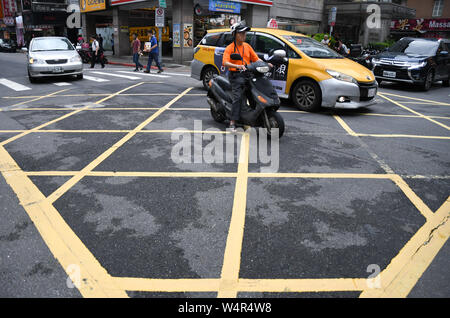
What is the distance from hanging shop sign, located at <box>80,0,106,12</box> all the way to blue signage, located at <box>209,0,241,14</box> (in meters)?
10.3

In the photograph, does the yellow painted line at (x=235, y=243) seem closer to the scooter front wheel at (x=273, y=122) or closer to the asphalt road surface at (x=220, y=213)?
the asphalt road surface at (x=220, y=213)

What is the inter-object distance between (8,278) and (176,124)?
480cm

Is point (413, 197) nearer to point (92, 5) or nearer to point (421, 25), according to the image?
point (92, 5)

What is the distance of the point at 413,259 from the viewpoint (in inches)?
→ 115

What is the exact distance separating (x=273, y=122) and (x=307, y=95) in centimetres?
264

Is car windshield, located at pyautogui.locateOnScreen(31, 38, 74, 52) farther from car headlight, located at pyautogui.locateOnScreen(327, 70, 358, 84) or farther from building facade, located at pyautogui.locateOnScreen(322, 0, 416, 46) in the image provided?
building facade, located at pyautogui.locateOnScreen(322, 0, 416, 46)

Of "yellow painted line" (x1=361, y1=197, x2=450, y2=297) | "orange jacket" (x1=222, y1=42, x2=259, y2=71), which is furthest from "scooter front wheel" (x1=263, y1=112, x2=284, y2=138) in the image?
"yellow painted line" (x1=361, y1=197, x2=450, y2=297)

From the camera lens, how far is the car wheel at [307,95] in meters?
8.02

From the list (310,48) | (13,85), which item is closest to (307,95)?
(310,48)

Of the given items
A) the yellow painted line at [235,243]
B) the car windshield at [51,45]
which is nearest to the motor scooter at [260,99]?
A: the yellow painted line at [235,243]

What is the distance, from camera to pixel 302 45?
8625 millimetres

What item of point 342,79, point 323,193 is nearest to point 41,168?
point 323,193

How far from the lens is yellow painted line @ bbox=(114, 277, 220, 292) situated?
254 cm

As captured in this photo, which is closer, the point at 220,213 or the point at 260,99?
the point at 220,213
